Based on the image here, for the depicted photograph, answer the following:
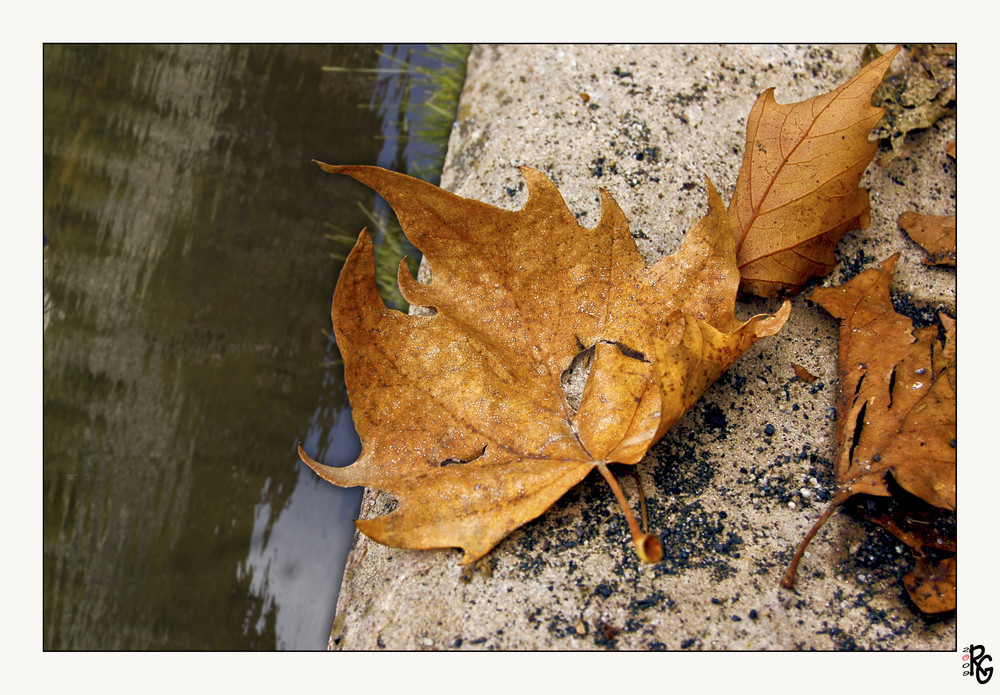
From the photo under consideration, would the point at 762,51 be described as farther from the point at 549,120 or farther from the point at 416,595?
the point at 416,595

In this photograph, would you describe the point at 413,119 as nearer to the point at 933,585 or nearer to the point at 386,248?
the point at 386,248

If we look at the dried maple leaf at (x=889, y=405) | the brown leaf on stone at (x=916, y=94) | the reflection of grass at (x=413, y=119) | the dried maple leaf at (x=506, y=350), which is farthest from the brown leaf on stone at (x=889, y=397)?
the reflection of grass at (x=413, y=119)

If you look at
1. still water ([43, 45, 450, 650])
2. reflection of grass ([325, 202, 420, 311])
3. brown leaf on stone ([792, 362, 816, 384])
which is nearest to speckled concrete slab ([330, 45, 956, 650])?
brown leaf on stone ([792, 362, 816, 384])

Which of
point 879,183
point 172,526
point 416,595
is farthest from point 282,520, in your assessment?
point 879,183

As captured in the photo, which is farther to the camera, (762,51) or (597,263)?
(762,51)

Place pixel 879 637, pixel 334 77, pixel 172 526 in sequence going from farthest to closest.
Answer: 1. pixel 334 77
2. pixel 172 526
3. pixel 879 637

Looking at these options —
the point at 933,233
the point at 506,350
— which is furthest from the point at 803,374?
the point at 506,350

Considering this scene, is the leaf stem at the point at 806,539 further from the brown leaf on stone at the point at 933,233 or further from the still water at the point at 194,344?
the still water at the point at 194,344
